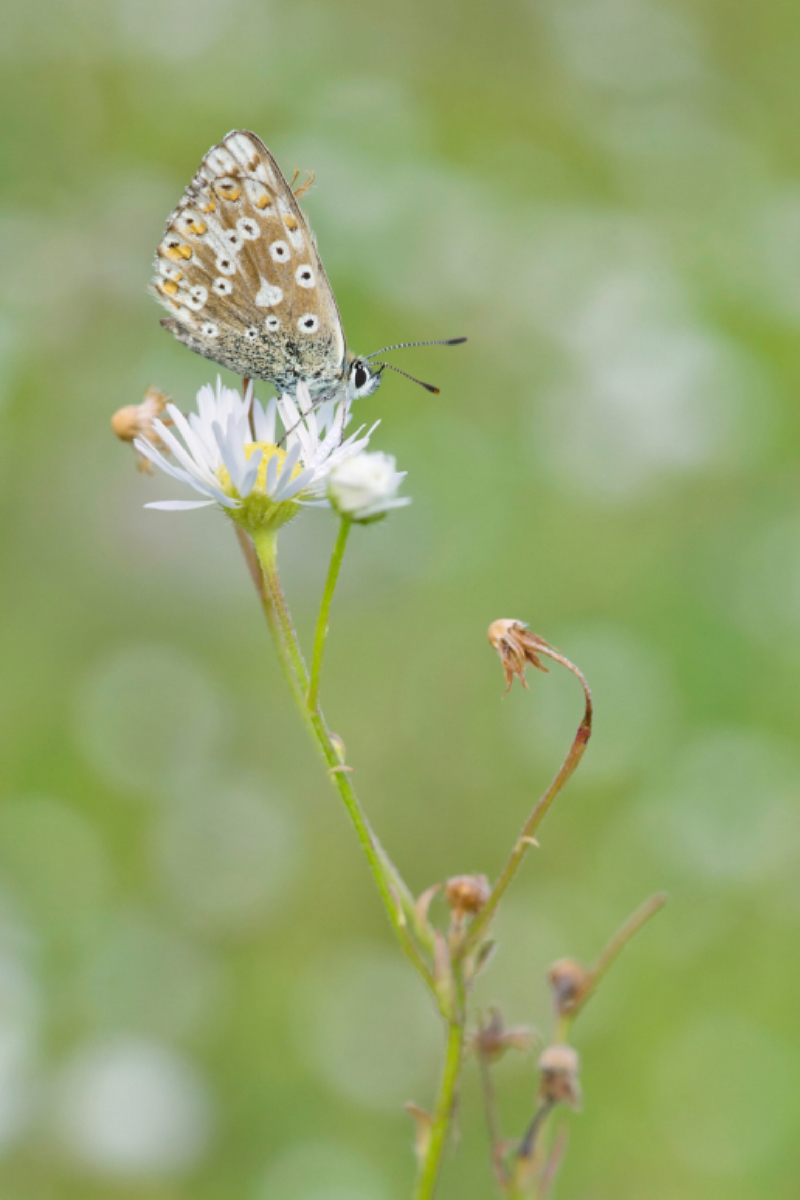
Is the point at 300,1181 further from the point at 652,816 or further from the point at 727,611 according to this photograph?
the point at 727,611

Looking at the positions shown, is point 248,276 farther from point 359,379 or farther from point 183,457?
point 183,457

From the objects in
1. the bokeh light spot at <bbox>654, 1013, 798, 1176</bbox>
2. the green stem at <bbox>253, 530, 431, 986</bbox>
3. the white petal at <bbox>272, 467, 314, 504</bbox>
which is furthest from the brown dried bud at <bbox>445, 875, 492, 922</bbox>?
the bokeh light spot at <bbox>654, 1013, 798, 1176</bbox>

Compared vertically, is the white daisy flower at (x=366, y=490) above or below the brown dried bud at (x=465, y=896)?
above

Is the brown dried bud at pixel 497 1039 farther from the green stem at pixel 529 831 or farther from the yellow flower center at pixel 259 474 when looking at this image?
the yellow flower center at pixel 259 474

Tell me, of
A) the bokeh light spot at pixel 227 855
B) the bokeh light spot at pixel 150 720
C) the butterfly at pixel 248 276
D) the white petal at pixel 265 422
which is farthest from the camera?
the bokeh light spot at pixel 150 720

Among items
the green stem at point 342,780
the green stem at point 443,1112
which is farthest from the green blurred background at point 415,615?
the green stem at point 342,780

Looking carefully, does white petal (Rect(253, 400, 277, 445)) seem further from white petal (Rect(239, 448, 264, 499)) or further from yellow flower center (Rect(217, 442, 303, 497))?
white petal (Rect(239, 448, 264, 499))
